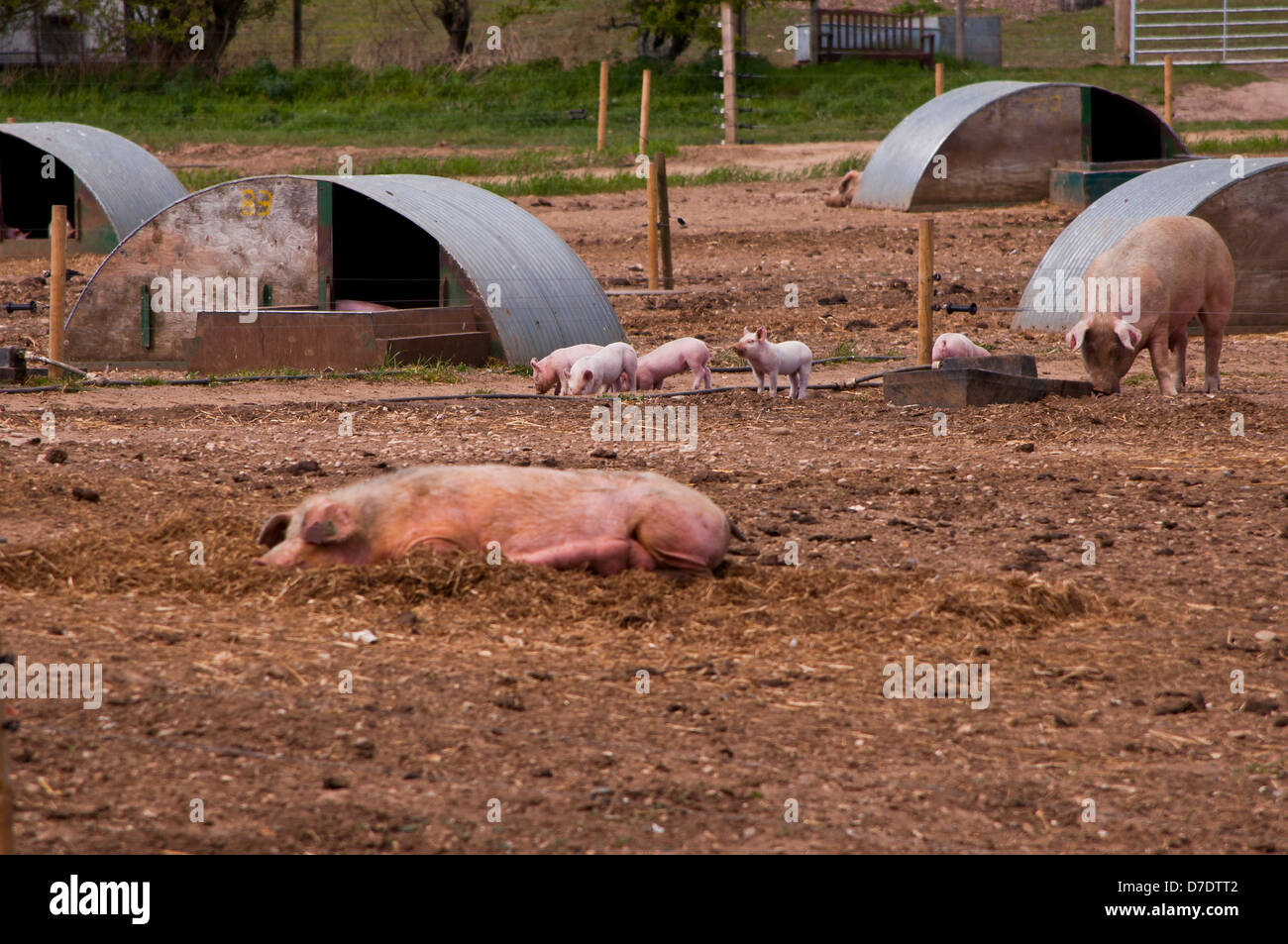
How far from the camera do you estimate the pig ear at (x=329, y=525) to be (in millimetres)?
5520

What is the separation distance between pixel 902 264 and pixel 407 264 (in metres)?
6.36

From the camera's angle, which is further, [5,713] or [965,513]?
[965,513]

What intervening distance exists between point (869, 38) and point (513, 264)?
83.6ft

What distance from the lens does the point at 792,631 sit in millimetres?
5320

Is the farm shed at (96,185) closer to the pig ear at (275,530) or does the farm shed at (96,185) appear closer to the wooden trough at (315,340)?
the wooden trough at (315,340)

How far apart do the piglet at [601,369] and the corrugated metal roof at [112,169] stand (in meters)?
9.02

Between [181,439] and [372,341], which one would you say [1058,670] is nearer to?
[181,439]

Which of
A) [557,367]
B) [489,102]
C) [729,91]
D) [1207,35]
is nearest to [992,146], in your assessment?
[729,91]

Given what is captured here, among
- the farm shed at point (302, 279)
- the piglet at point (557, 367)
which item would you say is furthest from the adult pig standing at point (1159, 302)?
the farm shed at point (302, 279)

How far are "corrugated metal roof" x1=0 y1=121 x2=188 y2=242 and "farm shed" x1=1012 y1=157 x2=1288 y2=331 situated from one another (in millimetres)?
10192

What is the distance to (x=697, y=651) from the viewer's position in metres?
5.11

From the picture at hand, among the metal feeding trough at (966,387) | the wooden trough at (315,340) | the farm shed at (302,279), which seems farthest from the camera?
the farm shed at (302,279)

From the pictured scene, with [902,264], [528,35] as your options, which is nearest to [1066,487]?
[902,264]

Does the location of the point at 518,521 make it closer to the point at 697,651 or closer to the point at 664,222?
the point at 697,651
